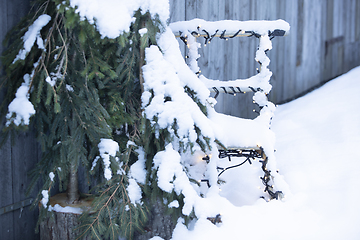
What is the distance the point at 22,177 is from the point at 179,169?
3.22ft

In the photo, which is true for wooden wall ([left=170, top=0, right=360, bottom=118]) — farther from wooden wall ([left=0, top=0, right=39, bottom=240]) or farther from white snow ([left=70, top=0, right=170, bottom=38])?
wooden wall ([left=0, top=0, right=39, bottom=240])

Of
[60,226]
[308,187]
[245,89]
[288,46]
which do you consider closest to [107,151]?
[60,226]

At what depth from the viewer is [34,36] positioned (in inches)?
65.7

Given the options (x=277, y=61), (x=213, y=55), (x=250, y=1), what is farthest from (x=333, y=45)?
(x=213, y=55)

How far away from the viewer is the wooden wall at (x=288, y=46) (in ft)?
11.0

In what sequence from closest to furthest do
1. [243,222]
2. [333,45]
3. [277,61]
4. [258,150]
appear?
[243,222]
[258,150]
[277,61]
[333,45]

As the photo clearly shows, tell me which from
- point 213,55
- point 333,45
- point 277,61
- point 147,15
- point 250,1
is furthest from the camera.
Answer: point 333,45

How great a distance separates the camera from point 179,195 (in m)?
1.81

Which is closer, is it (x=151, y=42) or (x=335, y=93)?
(x=151, y=42)

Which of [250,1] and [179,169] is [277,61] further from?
[179,169]

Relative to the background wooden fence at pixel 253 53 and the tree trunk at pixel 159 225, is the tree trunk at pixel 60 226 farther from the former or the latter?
the tree trunk at pixel 159 225

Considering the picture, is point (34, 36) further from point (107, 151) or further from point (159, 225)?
point (159, 225)

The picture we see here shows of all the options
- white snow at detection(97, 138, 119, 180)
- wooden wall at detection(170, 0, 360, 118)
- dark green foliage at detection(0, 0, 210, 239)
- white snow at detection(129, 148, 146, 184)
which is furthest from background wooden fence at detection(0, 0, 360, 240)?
white snow at detection(129, 148, 146, 184)

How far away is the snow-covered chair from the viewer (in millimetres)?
2143
